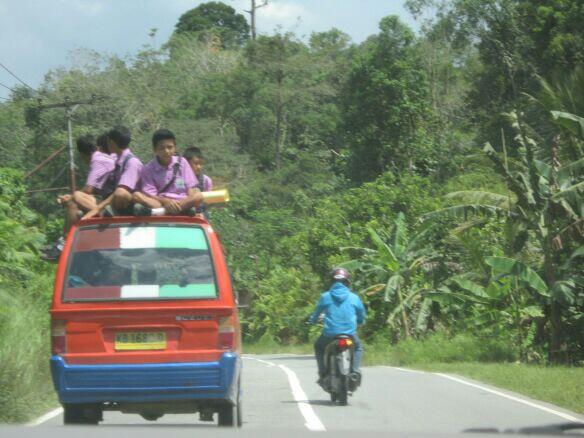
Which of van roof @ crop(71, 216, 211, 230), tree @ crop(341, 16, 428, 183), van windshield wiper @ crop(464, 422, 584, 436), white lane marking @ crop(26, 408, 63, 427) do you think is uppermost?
tree @ crop(341, 16, 428, 183)

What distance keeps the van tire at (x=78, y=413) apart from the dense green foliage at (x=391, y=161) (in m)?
1.82

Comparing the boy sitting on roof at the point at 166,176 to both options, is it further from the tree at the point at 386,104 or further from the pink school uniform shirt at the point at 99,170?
the tree at the point at 386,104

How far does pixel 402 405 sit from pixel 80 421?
5180mm

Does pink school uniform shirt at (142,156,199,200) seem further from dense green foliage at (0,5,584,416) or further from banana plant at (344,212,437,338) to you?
banana plant at (344,212,437,338)

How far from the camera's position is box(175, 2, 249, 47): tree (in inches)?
3169

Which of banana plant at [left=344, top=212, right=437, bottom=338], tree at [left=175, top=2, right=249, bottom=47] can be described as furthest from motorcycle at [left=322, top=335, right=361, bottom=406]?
tree at [left=175, top=2, right=249, bottom=47]

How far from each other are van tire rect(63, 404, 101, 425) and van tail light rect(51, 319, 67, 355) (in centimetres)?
52

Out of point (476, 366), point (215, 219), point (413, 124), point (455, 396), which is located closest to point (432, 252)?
point (476, 366)

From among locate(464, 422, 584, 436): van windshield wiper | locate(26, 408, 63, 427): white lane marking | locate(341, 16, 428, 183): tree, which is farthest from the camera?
locate(341, 16, 428, 183): tree

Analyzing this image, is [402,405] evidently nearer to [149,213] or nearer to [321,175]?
[149,213]

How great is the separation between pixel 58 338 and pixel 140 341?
650mm

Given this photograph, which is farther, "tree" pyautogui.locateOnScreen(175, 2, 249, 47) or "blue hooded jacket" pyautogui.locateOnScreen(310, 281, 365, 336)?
"tree" pyautogui.locateOnScreen(175, 2, 249, 47)

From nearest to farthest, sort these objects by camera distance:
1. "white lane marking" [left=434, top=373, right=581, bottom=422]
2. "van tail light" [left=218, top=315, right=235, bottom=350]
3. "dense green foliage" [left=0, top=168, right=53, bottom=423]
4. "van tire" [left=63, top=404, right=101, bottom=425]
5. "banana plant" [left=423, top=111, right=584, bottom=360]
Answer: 1. "van tail light" [left=218, top=315, right=235, bottom=350]
2. "van tire" [left=63, top=404, right=101, bottom=425]
3. "dense green foliage" [left=0, top=168, right=53, bottom=423]
4. "white lane marking" [left=434, top=373, right=581, bottom=422]
5. "banana plant" [left=423, top=111, right=584, bottom=360]

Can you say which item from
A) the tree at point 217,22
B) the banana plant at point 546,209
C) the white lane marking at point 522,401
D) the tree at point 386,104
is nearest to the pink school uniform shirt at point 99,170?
Answer: the white lane marking at point 522,401
